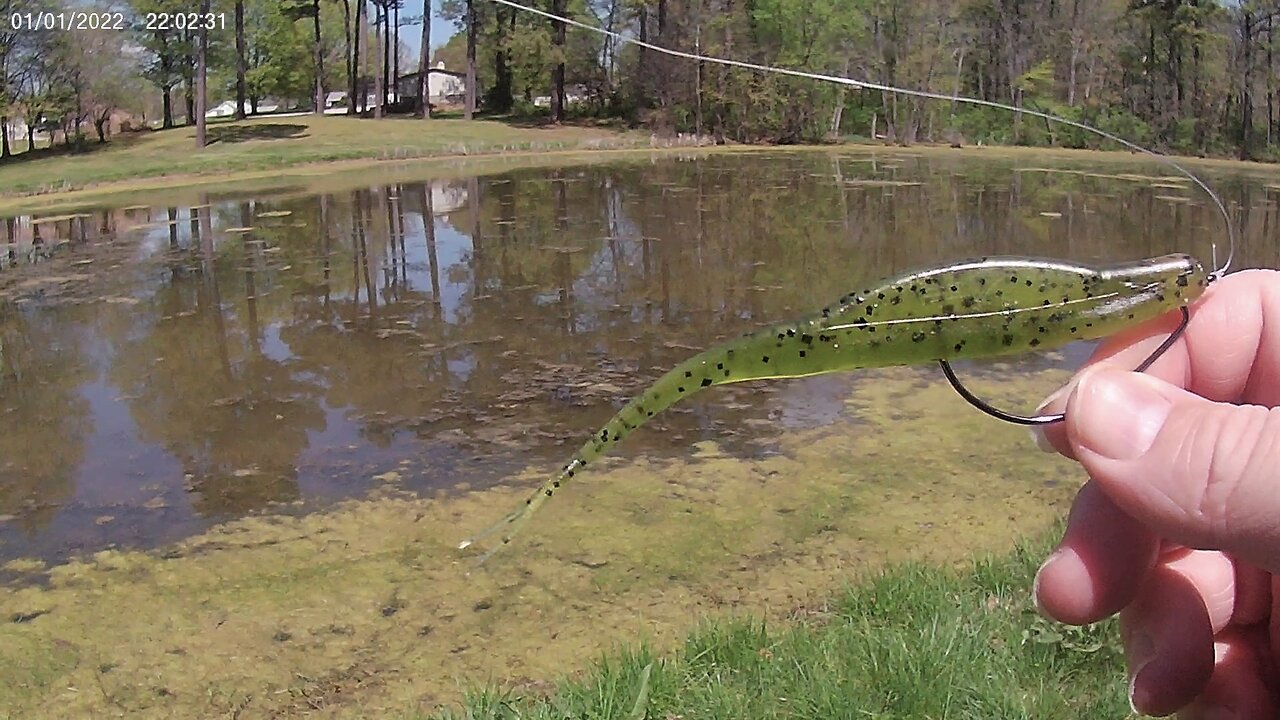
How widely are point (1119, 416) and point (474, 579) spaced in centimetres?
318

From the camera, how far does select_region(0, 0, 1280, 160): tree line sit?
1120 inches

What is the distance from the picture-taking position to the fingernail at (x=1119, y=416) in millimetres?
1327

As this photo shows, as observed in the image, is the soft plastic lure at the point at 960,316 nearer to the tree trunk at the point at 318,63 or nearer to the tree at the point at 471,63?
the tree at the point at 471,63

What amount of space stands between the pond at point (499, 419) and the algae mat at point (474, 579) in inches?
0.8

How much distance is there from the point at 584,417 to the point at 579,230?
309 inches

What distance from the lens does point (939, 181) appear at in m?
20.5

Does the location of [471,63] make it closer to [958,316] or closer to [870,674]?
[870,674]

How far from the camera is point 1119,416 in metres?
1.34

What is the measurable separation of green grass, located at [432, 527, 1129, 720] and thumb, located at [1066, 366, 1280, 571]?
1.54 metres

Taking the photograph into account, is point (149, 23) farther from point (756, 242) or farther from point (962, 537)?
point (962, 537)

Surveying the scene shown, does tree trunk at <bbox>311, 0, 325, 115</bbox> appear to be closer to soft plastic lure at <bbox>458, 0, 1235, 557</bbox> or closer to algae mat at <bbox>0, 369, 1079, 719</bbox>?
algae mat at <bbox>0, 369, 1079, 719</bbox>

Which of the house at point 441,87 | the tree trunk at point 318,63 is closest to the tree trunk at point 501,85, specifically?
the tree trunk at point 318,63

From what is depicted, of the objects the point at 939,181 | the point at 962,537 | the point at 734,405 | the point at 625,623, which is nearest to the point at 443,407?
the point at 734,405

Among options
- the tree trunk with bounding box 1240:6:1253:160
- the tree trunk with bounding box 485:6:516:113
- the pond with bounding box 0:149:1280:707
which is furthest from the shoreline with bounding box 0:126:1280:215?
the tree trunk with bounding box 485:6:516:113
